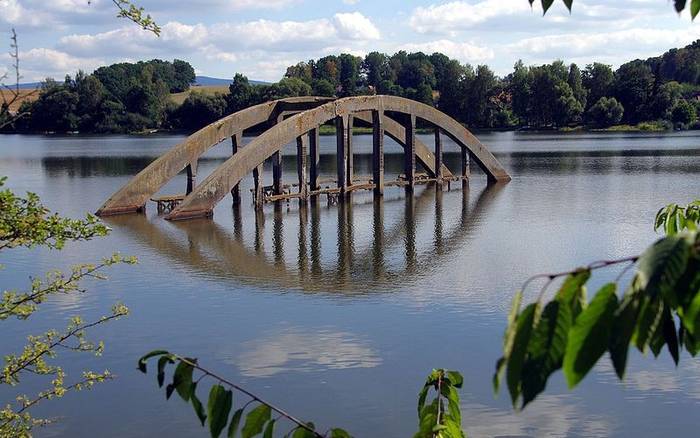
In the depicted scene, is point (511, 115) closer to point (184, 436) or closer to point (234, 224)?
point (234, 224)

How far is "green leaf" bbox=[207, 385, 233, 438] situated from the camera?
8.58 ft

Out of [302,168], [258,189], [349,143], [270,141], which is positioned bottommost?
[258,189]

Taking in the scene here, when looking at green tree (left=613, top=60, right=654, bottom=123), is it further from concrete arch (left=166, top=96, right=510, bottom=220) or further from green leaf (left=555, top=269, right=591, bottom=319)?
green leaf (left=555, top=269, right=591, bottom=319)

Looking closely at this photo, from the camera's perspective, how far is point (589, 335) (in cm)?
148

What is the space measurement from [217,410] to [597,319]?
1.47 m

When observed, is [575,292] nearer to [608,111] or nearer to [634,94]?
[608,111]

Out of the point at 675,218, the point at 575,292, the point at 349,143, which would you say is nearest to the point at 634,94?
the point at 349,143

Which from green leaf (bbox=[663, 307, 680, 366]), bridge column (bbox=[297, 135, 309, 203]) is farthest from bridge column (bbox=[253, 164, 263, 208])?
green leaf (bbox=[663, 307, 680, 366])

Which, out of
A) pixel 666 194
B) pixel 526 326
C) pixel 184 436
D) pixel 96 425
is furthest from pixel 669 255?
pixel 666 194

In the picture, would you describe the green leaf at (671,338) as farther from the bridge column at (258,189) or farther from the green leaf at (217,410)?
the bridge column at (258,189)

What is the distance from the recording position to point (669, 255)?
142cm

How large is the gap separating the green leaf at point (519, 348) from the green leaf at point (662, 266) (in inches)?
8.8

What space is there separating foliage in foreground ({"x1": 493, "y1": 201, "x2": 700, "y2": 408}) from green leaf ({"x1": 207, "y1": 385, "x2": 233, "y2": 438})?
1213 mm

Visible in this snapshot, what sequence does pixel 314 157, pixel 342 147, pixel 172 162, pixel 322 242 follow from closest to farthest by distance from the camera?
pixel 322 242, pixel 172 162, pixel 342 147, pixel 314 157
